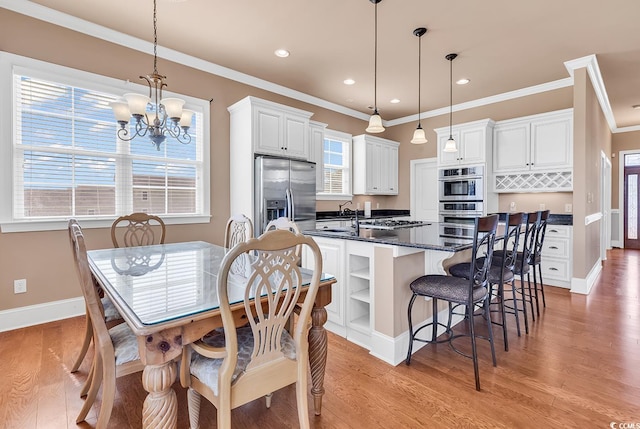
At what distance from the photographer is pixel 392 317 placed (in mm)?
2354

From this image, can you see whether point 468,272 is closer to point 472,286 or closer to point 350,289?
point 472,286

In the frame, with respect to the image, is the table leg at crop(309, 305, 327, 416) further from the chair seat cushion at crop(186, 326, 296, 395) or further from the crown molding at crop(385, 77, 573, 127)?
the crown molding at crop(385, 77, 573, 127)

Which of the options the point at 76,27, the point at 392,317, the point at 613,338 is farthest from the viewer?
the point at 76,27

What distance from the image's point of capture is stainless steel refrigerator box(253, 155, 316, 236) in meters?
4.03

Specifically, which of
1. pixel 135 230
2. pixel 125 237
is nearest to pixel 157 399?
pixel 125 237

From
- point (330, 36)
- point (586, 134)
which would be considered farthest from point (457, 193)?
point (330, 36)

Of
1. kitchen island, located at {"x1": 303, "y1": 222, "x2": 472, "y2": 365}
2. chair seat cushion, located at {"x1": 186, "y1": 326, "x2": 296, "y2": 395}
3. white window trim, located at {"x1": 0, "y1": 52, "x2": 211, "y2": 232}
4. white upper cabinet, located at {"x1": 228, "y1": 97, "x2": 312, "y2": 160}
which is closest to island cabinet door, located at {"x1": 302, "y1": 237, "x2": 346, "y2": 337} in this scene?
kitchen island, located at {"x1": 303, "y1": 222, "x2": 472, "y2": 365}

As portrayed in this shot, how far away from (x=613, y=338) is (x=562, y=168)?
264 cm

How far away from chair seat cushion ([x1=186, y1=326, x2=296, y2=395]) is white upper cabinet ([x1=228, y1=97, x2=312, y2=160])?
113 inches

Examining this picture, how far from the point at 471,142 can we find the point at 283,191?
10.7 feet

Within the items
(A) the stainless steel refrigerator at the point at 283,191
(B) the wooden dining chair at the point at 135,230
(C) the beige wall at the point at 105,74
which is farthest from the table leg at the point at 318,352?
(C) the beige wall at the point at 105,74

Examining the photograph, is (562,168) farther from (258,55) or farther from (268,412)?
(268,412)

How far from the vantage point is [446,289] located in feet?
7.12

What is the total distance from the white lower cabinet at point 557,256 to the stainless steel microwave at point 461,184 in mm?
1120
